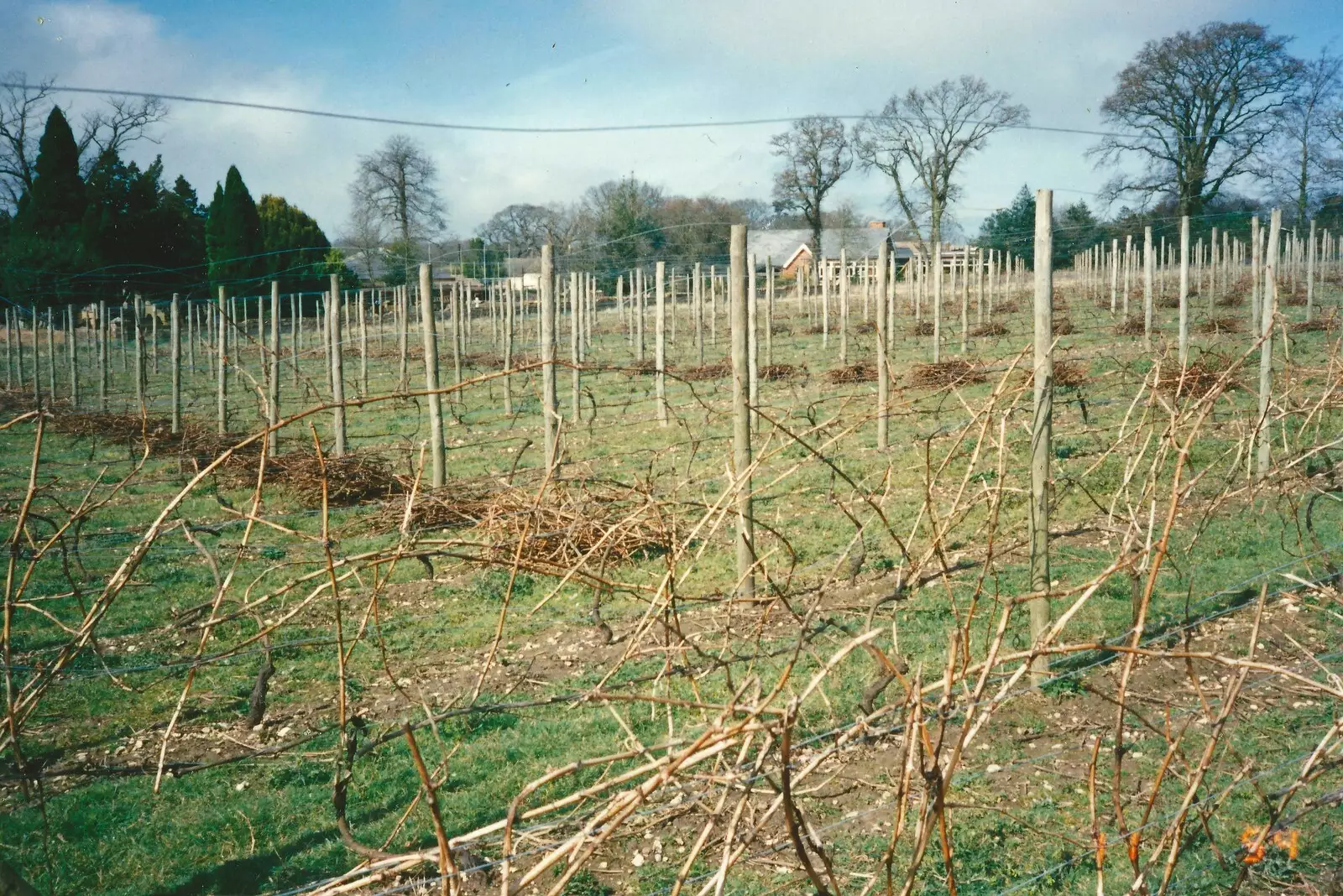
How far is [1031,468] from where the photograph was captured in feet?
13.0

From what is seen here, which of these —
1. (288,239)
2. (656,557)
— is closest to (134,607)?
(656,557)

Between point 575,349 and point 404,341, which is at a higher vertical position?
point 404,341

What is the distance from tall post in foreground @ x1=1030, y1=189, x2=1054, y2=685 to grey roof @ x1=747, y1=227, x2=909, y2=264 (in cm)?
3425

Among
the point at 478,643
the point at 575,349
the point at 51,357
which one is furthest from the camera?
the point at 51,357

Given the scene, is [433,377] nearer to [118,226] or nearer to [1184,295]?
[1184,295]

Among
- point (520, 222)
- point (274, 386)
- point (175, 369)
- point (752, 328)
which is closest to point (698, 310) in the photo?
point (175, 369)

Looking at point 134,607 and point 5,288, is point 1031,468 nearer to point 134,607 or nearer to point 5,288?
point 134,607

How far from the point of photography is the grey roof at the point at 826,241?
142 ft

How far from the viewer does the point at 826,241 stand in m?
48.5

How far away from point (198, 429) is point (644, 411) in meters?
6.65

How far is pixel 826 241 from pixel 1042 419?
153 feet

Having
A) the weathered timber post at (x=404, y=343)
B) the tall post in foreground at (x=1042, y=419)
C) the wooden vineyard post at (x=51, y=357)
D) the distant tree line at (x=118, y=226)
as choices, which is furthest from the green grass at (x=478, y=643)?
the distant tree line at (x=118, y=226)

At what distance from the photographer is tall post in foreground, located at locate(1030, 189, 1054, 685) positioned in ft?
12.2

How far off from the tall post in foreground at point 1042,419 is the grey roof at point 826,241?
3425 cm
